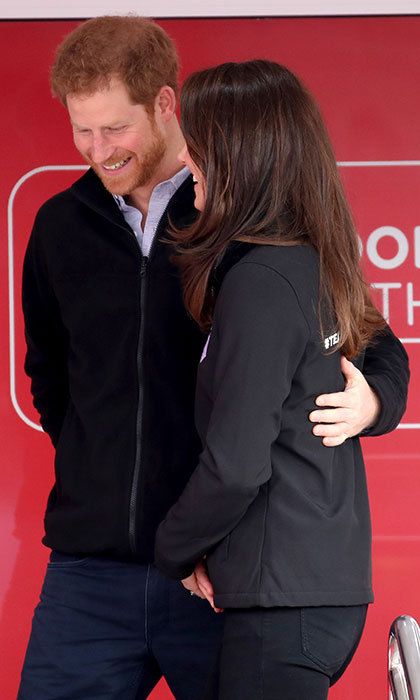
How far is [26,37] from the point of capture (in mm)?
3592

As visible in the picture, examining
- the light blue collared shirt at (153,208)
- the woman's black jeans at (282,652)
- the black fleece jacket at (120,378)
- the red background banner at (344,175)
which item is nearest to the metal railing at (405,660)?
the woman's black jeans at (282,652)

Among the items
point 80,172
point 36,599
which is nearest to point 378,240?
point 80,172

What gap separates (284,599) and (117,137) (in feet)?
3.70

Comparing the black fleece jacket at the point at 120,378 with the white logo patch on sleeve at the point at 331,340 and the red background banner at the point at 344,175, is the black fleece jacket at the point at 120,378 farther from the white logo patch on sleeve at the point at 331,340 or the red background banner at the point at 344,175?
the red background banner at the point at 344,175

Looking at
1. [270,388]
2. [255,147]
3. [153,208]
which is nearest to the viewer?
[270,388]

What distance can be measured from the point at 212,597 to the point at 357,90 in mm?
2003

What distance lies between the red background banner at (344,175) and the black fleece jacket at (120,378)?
3.27 ft

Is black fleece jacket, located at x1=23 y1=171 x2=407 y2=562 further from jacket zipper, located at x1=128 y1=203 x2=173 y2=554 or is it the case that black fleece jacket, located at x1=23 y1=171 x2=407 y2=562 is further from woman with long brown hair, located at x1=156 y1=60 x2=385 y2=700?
woman with long brown hair, located at x1=156 y1=60 x2=385 y2=700

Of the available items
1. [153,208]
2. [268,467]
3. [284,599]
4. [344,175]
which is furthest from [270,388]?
[344,175]

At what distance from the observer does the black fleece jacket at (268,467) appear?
1883 millimetres

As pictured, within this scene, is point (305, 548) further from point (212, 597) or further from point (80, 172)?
point (80, 172)

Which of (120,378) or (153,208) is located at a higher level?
(153,208)

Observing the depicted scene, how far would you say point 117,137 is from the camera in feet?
8.50

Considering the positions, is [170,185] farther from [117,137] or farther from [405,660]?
[405,660]
